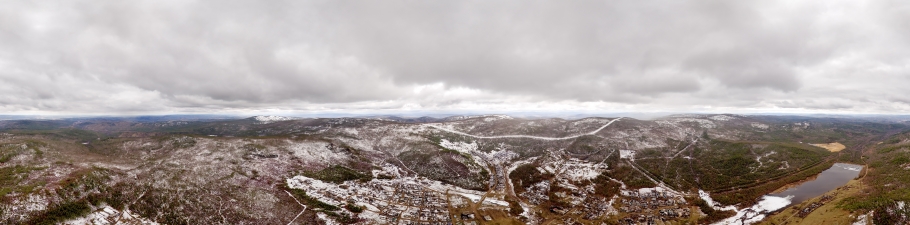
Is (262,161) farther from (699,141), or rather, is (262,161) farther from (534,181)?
(699,141)

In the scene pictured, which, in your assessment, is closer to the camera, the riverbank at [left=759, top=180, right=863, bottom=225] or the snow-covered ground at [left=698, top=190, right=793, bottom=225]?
the riverbank at [left=759, top=180, right=863, bottom=225]

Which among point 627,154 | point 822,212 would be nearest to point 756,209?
point 822,212

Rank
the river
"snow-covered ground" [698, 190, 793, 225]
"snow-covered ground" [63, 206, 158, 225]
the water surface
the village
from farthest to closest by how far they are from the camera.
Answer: the water surface → the village → the river → "snow-covered ground" [698, 190, 793, 225] → "snow-covered ground" [63, 206, 158, 225]

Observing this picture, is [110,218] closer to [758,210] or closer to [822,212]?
[758,210]

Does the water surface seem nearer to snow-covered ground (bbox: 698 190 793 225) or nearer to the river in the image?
the river

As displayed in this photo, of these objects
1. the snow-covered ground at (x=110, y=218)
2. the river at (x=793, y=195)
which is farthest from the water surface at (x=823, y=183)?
the snow-covered ground at (x=110, y=218)

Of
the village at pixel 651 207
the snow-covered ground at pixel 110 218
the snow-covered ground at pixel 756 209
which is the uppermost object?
the snow-covered ground at pixel 110 218

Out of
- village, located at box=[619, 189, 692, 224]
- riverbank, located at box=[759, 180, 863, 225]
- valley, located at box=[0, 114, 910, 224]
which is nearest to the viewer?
riverbank, located at box=[759, 180, 863, 225]

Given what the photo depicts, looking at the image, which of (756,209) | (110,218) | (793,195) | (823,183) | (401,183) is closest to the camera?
(110,218)

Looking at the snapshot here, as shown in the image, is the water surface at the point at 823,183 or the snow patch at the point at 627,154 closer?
the water surface at the point at 823,183

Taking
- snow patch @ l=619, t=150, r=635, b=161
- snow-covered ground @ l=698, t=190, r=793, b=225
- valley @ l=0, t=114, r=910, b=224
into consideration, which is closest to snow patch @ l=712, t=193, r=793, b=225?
snow-covered ground @ l=698, t=190, r=793, b=225

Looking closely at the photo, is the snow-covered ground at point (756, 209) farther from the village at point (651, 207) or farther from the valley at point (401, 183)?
the village at point (651, 207)
